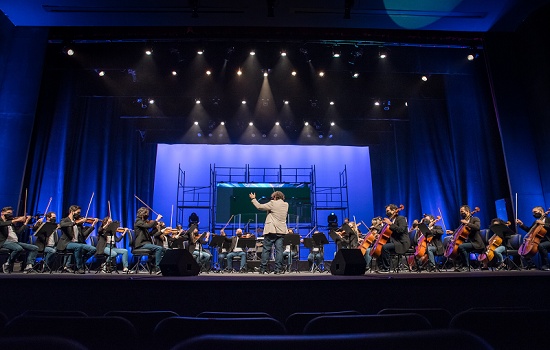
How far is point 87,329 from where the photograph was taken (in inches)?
52.0

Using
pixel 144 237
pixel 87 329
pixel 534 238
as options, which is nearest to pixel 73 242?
pixel 144 237

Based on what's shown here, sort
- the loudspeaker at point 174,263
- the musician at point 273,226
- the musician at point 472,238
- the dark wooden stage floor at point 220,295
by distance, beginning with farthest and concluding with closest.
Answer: the musician at point 472,238 < the musician at point 273,226 < the loudspeaker at point 174,263 < the dark wooden stage floor at point 220,295

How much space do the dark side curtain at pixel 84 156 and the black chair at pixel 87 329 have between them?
397 inches

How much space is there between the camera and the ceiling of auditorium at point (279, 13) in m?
9.02

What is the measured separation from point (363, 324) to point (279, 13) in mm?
9307

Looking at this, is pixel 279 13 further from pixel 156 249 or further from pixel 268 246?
pixel 156 249

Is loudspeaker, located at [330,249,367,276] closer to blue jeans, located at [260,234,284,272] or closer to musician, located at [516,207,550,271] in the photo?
blue jeans, located at [260,234,284,272]

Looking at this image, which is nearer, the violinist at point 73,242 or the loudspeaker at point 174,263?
the loudspeaker at point 174,263

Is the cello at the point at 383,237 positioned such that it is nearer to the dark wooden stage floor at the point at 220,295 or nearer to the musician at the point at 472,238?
the musician at the point at 472,238

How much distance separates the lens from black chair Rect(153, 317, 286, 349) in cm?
134

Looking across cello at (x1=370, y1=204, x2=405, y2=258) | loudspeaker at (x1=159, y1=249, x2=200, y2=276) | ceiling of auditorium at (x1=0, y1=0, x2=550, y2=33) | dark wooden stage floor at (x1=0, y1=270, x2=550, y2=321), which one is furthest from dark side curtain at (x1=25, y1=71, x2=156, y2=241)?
cello at (x1=370, y1=204, x2=405, y2=258)

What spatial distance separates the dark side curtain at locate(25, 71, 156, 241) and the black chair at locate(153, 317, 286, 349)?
10.4m

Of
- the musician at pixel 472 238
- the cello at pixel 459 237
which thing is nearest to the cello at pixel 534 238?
the musician at pixel 472 238

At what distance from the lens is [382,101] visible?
13.5m
